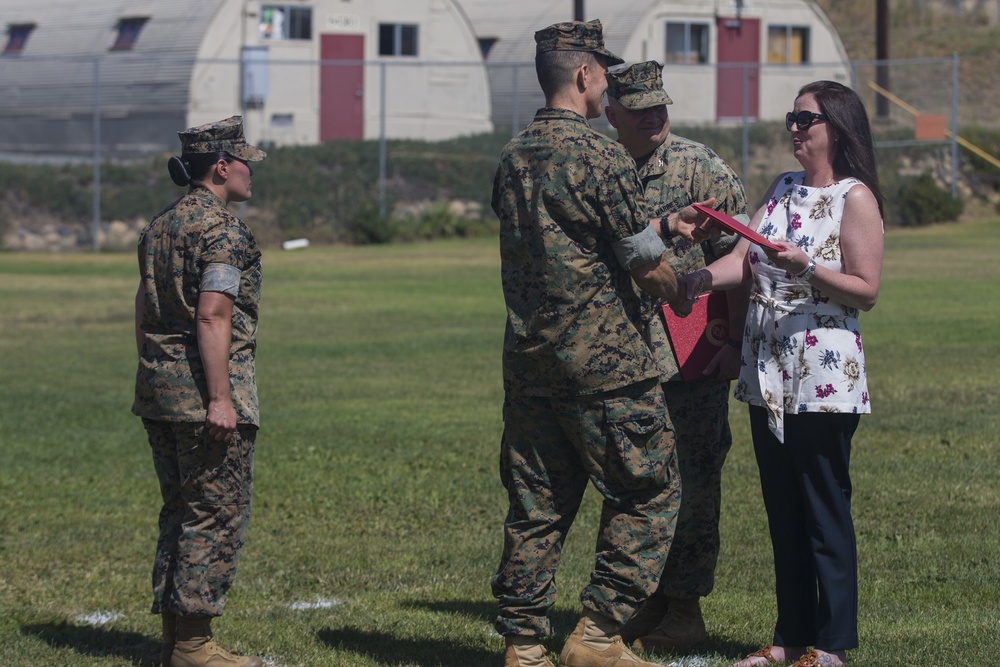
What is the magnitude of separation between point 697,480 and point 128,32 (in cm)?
3503

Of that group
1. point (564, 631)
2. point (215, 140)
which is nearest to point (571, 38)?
point (215, 140)

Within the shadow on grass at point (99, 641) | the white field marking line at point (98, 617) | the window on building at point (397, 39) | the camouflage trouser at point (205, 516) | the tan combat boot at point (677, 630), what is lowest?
the white field marking line at point (98, 617)

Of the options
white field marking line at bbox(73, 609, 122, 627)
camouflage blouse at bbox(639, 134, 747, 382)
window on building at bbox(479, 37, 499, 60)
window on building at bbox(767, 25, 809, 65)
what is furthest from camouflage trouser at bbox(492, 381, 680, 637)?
window on building at bbox(479, 37, 499, 60)

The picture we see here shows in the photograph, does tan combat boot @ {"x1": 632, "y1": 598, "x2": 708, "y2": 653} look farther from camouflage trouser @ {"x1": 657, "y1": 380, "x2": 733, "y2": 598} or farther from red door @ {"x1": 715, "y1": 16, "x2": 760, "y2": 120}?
red door @ {"x1": 715, "y1": 16, "x2": 760, "y2": 120}

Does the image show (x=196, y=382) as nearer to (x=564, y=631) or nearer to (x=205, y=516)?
(x=205, y=516)

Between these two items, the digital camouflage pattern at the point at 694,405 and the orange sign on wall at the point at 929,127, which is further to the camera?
the orange sign on wall at the point at 929,127

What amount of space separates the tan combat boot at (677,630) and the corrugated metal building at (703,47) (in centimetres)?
3355

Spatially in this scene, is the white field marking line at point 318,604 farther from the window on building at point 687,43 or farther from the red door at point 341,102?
the window on building at point 687,43

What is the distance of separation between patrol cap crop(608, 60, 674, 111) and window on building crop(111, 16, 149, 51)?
3393 centimetres

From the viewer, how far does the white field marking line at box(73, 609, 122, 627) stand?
610cm

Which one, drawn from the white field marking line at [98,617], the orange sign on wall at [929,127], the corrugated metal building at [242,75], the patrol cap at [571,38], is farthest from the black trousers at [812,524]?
the orange sign on wall at [929,127]

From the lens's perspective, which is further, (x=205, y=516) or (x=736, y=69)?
(x=736, y=69)

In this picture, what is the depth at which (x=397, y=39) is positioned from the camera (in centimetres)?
3862

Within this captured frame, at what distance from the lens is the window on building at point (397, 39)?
38.5 metres
